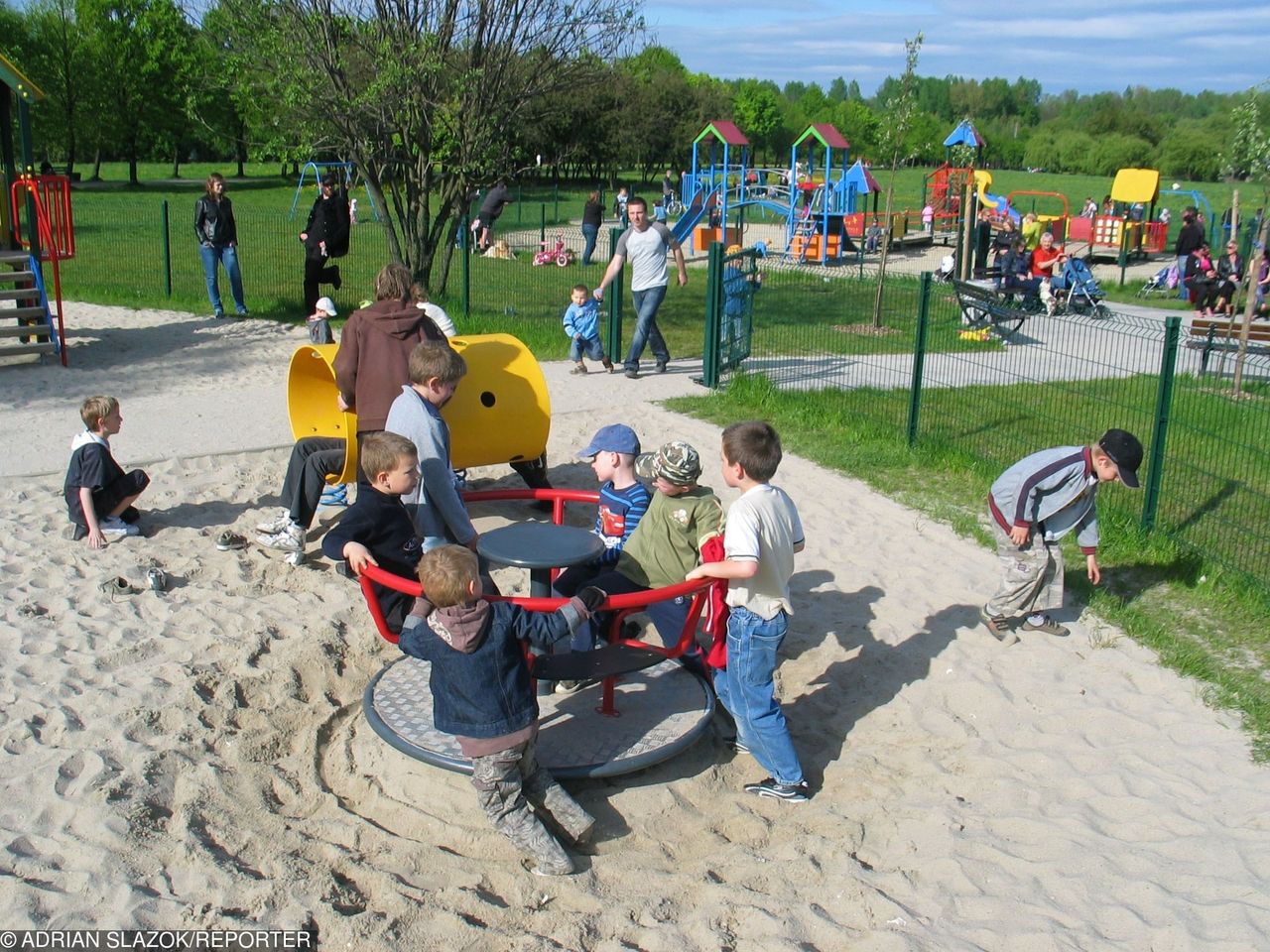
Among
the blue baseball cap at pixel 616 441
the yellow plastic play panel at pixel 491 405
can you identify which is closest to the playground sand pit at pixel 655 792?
the yellow plastic play panel at pixel 491 405

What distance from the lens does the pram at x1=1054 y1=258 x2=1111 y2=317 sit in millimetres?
18188

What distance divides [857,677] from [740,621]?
144cm

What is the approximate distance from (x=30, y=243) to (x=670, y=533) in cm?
1078

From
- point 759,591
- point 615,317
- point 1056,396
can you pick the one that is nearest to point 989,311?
point 1056,396

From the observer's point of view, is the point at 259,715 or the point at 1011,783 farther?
the point at 259,715

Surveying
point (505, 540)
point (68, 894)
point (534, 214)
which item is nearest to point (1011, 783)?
point (505, 540)

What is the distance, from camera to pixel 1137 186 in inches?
986

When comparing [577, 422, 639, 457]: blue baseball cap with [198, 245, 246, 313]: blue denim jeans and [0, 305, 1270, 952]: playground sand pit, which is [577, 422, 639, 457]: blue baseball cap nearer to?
[0, 305, 1270, 952]: playground sand pit

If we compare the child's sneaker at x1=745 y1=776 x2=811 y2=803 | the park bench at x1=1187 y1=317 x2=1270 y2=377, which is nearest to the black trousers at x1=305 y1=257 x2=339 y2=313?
the park bench at x1=1187 y1=317 x2=1270 y2=377

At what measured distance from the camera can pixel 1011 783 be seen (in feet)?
16.3

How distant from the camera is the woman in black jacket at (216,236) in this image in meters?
14.8

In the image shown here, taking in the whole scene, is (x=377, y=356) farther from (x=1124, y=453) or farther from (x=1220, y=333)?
(x=1220, y=333)

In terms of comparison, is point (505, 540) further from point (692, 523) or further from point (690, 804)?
point (690, 804)

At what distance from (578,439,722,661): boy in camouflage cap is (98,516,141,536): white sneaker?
3.52m
